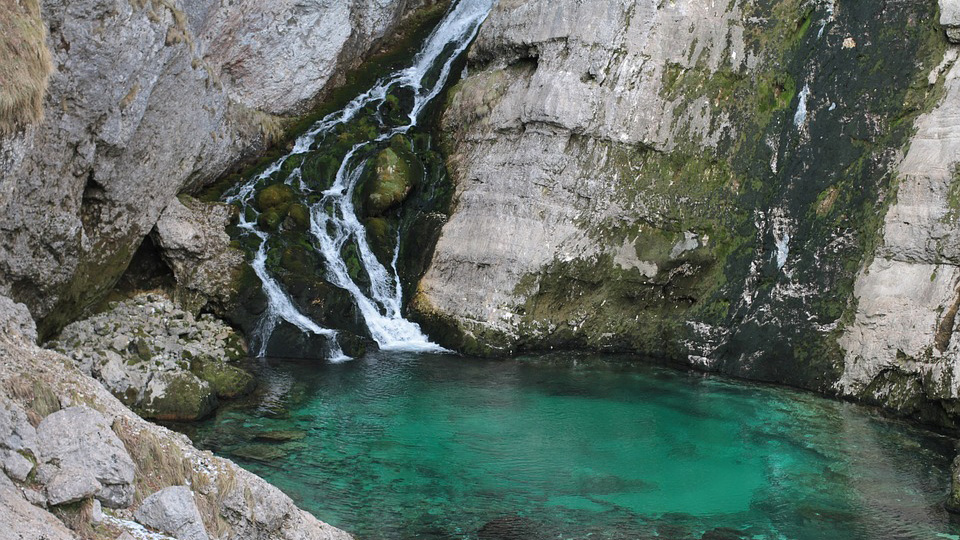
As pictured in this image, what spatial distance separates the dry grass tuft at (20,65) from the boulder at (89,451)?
395cm

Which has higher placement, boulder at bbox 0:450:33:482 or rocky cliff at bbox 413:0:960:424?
rocky cliff at bbox 413:0:960:424

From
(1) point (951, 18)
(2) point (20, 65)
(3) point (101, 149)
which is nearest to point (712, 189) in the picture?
(1) point (951, 18)

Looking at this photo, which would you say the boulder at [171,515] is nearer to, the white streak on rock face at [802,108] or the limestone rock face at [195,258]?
the limestone rock face at [195,258]

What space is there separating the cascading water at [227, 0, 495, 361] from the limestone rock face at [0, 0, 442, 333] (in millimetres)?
2054

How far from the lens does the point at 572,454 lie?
1502cm

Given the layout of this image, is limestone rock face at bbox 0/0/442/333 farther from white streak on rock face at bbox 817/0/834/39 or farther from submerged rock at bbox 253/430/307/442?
white streak on rock face at bbox 817/0/834/39

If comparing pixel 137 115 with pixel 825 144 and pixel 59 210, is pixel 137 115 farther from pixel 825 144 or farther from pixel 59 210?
pixel 825 144

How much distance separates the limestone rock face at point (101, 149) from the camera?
13805mm

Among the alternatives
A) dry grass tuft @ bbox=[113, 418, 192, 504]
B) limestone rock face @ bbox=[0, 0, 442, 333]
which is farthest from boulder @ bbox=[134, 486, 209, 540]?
limestone rock face @ bbox=[0, 0, 442, 333]

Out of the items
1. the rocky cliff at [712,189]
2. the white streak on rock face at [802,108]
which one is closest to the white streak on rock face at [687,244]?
the rocky cliff at [712,189]

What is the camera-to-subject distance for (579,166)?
21.3 meters

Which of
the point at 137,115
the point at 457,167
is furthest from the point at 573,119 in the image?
the point at 137,115

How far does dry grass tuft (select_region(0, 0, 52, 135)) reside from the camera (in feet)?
33.0

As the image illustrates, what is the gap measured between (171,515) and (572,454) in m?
8.36
